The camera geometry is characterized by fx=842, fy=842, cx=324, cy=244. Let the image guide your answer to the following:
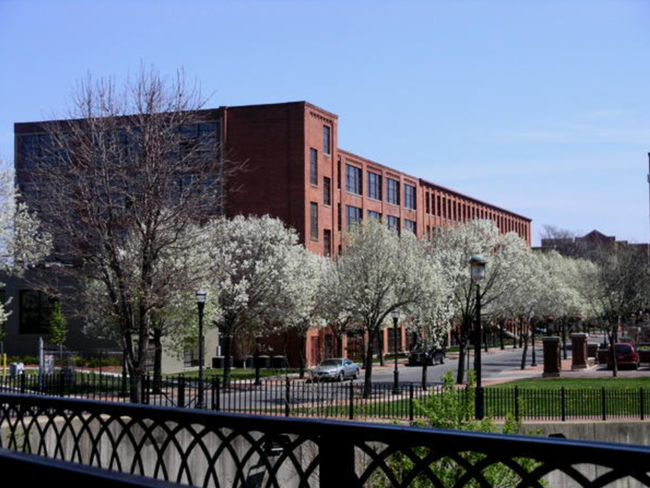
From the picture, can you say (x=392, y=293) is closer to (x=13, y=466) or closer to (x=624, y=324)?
(x=13, y=466)

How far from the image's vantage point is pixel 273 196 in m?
61.3

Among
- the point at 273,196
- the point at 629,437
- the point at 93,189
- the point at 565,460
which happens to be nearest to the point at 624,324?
the point at 273,196

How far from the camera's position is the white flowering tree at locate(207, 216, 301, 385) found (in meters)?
39.2

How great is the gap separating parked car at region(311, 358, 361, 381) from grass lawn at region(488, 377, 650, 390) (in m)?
9.39

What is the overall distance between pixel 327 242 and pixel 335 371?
2097 centimetres

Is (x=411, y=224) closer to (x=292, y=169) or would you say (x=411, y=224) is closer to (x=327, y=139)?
(x=327, y=139)

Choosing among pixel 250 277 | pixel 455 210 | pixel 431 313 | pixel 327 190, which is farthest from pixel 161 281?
pixel 455 210

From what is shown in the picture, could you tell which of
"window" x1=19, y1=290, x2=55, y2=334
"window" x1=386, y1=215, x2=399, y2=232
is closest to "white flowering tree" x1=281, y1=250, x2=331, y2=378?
"window" x1=19, y1=290, x2=55, y2=334

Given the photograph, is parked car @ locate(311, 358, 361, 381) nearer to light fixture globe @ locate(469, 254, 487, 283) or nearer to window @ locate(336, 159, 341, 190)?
light fixture globe @ locate(469, 254, 487, 283)

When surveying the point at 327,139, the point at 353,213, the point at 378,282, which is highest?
the point at 327,139

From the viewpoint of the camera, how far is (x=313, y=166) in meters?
63.3

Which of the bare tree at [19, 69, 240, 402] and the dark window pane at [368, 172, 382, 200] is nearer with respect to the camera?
the bare tree at [19, 69, 240, 402]

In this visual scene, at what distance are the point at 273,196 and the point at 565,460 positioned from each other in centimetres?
5820

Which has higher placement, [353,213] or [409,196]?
[409,196]
